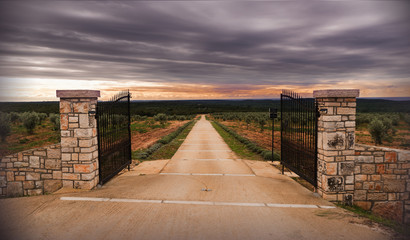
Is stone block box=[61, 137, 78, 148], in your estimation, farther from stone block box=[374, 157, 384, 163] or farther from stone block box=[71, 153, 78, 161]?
stone block box=[374, 157, 384, 163]

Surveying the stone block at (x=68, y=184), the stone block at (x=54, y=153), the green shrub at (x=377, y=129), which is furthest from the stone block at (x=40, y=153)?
the green shrub at (x=377, y=129)

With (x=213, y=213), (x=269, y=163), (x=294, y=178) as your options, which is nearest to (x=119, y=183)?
(x=213, y=213)

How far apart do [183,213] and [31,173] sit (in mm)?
4573

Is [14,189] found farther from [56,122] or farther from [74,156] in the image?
[56,122]

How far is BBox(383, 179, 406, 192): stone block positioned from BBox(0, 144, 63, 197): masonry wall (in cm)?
863

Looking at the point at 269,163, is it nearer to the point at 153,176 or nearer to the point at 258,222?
the point at 153,176

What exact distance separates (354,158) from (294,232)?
9.33 feet

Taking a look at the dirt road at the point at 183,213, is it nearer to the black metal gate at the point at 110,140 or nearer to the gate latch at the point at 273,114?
the black metal gate at the point at 110,140

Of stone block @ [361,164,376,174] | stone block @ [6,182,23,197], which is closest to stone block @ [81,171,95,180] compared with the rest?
stone block @ [6,182,23,197]

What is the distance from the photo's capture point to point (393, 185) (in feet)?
20.8

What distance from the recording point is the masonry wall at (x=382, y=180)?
6.19 m

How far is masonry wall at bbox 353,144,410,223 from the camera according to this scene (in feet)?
20.3

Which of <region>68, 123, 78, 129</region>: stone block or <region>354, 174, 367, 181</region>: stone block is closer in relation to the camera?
<region>354, 174, 367, 181</region>: stone block

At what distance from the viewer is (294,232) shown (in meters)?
4.51
